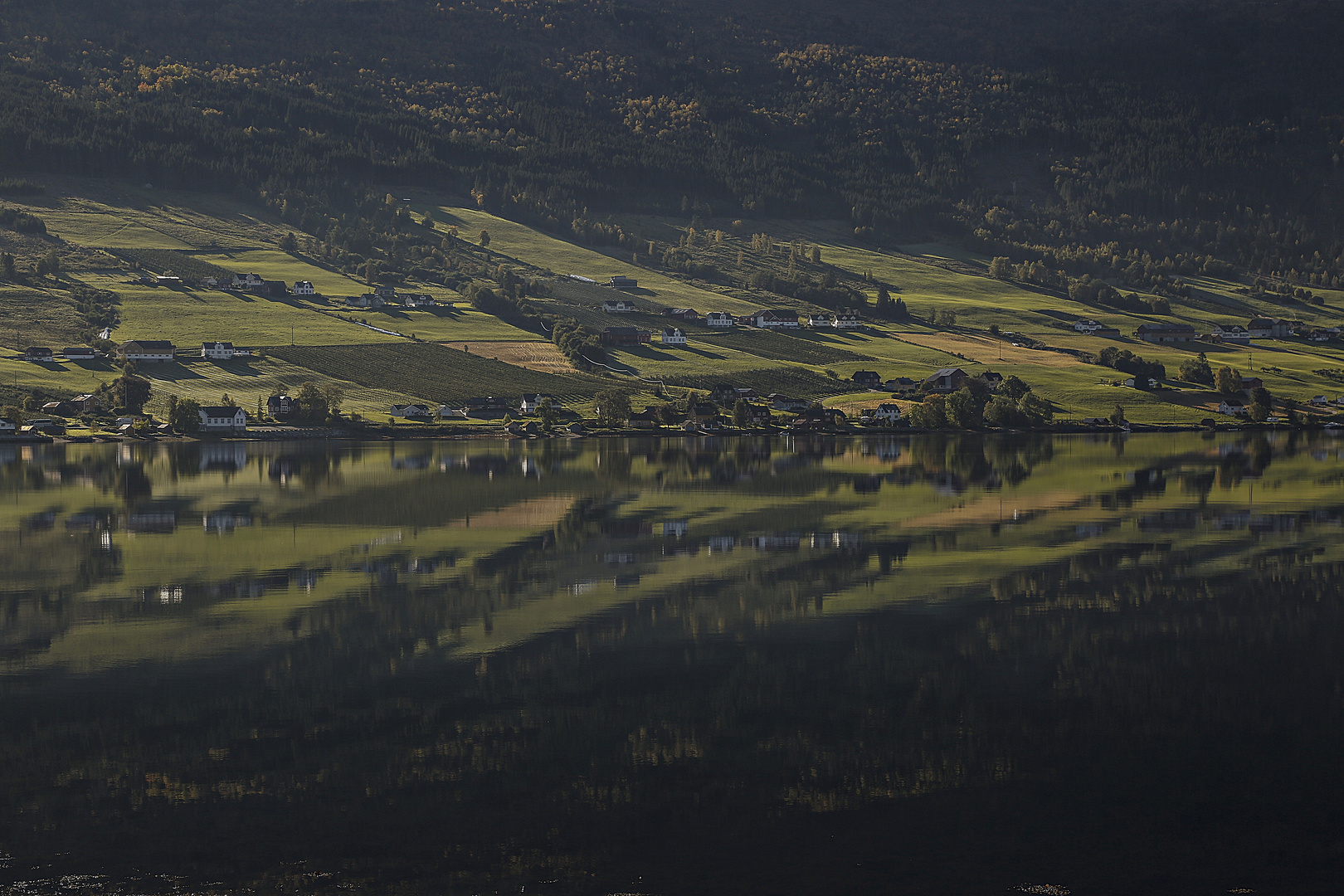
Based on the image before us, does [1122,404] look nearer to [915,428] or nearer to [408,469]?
[915,428]

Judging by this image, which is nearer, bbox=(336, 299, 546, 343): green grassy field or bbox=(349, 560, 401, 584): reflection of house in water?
bbox=(349, 560, 401, 584): reflection of house in water

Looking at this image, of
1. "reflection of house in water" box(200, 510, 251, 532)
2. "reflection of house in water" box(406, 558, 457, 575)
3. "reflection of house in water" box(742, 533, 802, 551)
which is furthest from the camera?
"reflection of house in water" box(200, 510, 251, 532)

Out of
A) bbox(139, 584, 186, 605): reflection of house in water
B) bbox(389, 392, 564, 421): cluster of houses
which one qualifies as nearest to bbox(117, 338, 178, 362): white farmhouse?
bbox(389, 392, 564, 421): cluster of houses

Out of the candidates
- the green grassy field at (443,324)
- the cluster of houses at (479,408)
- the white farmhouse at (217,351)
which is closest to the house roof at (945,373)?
the cluster of houses at (479,408)

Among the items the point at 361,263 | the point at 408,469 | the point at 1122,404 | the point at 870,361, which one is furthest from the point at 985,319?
the point at 408,469

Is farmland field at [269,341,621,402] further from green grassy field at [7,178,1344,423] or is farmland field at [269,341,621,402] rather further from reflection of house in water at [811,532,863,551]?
reflection of house in water at [811,532,863,551]

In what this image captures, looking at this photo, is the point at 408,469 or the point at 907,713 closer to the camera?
the point at 907,713

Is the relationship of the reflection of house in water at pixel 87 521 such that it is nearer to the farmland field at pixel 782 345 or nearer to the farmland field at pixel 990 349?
the farmland field at pixel 782 345
